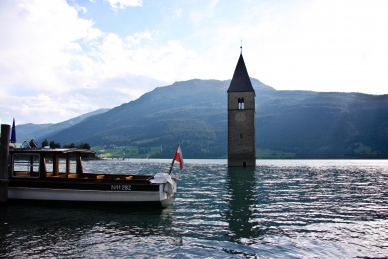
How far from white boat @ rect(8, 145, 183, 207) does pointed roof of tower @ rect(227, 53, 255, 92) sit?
56.4 metres

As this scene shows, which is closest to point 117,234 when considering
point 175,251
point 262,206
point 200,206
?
point 175,251

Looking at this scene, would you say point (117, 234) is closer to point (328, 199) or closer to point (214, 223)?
point (214, 223)

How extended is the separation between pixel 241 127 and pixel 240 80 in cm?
1126

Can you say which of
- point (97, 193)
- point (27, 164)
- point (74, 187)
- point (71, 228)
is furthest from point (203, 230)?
point (27, 164)

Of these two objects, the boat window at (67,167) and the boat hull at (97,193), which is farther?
the boat window at (67,167)

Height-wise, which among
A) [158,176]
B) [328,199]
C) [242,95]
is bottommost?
[328,199]

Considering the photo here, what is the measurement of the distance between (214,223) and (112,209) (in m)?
6.75

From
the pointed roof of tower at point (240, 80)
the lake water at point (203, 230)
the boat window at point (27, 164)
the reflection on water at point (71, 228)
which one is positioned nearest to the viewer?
the lake water at point (203, 230)

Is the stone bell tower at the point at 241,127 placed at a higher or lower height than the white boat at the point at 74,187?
higher

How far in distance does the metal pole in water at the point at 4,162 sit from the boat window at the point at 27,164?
0.86m

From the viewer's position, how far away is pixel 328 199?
25.2m

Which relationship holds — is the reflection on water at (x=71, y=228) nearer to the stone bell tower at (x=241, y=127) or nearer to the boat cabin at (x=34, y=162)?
the boat cabin at (x=34, y=162)

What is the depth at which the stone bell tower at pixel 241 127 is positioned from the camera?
74.4 meters

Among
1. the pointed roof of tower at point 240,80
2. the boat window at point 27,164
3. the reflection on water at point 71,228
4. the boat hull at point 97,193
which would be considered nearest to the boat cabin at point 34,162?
the boat window at point 27,164
